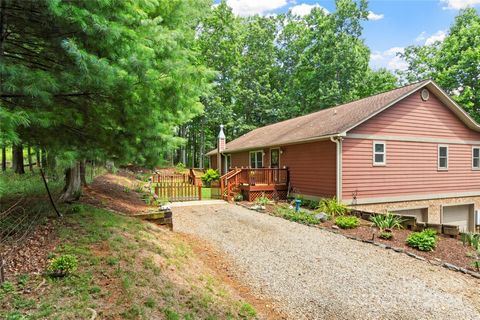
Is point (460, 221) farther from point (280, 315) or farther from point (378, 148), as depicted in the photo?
point (280, 315)

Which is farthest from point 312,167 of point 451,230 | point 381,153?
point 451,230

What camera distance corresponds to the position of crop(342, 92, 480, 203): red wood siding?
11.6 m

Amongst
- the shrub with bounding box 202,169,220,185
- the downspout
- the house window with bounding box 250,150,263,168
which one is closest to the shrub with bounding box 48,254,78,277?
the downspout

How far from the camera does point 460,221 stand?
14.5 m

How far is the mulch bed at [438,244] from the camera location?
6087 millimetres

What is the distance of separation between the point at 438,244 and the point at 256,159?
1174 centimetres

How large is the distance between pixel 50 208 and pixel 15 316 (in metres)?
3.67

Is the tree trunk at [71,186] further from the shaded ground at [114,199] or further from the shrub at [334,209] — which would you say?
the shrub at [334,209]

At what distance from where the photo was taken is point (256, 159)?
58.4 ft

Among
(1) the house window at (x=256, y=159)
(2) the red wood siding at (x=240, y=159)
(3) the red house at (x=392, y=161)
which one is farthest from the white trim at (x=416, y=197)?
(2) the red wood siding at (x=240, y=159)

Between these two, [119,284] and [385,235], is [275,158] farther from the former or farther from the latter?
[119,284]

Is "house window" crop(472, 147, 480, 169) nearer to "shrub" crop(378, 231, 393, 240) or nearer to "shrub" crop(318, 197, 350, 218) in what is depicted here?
"shrub" crop(318, 197, 350, 218)

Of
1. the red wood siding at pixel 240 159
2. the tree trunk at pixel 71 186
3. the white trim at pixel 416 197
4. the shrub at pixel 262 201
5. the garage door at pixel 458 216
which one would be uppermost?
the red wood siding at pixel 240 159

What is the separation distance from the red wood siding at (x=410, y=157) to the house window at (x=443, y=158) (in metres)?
0.25
